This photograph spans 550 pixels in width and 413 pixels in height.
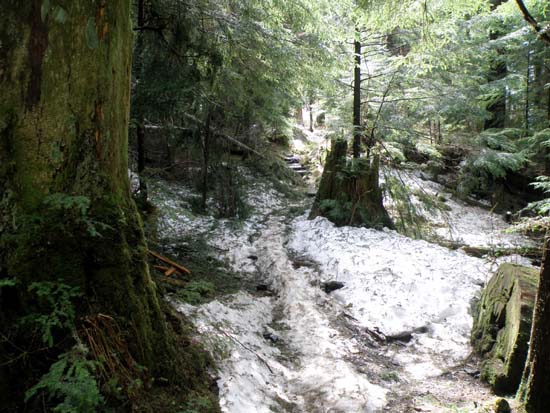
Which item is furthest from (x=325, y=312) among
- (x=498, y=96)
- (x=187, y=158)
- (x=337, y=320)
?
(x=498, y=96)

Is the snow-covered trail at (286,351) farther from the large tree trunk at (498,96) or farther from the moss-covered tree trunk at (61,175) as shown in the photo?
the large tree trunk at (498,96)

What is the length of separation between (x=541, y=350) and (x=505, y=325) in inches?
56.1

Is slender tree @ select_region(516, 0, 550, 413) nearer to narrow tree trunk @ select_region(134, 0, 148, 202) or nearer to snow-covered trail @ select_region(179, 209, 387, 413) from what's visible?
snow-covered trail @ select_region(179, 209, 387, 413)

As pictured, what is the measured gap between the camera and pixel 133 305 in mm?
2773

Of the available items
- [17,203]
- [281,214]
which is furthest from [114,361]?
[281,214]

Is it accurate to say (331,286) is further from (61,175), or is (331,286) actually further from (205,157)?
(61,175)

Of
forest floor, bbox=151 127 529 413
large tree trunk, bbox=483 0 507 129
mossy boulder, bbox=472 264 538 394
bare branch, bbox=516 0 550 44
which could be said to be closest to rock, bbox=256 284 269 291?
forest floor, bbox=151 127 529 413

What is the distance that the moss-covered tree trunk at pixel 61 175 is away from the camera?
230cm

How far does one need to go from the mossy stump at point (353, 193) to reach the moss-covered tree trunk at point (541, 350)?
254 inches

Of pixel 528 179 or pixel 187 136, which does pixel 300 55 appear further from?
pixel 528 179

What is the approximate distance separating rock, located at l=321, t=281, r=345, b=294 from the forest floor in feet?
0.09

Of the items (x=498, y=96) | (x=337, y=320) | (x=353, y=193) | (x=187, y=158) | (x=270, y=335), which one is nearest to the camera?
(x=270, y=335)

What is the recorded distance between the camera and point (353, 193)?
1026 centimetres

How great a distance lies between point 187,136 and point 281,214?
364 centimetres
